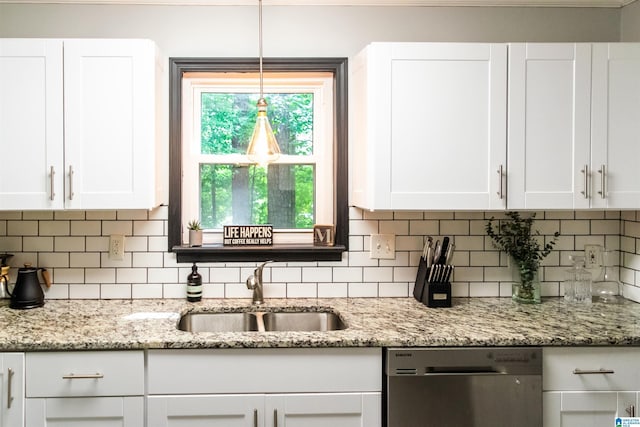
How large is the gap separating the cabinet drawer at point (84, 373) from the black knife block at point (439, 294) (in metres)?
1.29

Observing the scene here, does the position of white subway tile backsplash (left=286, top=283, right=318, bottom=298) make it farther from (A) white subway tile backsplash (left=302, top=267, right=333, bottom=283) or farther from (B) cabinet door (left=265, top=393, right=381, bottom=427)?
(B) cabinet door (left=265, top=393, right=381, bottom=427)

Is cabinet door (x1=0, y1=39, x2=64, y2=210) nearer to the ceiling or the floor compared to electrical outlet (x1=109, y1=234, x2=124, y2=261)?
nearer to the ceiling

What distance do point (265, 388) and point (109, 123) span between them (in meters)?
1.30

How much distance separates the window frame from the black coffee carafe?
24.4 inches

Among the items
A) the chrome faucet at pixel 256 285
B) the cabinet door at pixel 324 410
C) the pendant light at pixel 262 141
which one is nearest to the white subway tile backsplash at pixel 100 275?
the chrome faucet at pixel 256 285

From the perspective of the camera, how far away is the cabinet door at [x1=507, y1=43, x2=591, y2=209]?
246 centimetres

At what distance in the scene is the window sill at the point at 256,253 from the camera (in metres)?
2.75

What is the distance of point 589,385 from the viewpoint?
219cm

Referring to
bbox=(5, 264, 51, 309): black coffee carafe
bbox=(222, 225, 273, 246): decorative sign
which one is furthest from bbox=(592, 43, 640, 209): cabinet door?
bbox=(5, 264, 51, 309): black coffee carafe

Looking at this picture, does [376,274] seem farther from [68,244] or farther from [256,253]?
[68,244]

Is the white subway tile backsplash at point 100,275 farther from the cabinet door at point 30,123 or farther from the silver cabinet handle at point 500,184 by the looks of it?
the silver cabinet handle at point 500,184

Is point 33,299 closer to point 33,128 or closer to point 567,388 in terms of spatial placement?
point 33,128

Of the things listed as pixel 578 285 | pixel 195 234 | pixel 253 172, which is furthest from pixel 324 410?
pixel 578 285

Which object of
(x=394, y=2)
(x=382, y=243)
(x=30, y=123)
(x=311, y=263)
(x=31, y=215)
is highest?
(x=394, y=2)
